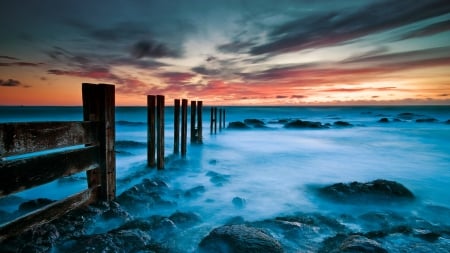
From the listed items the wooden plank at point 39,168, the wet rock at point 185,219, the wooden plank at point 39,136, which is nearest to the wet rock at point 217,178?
the wet rock at point 185,219

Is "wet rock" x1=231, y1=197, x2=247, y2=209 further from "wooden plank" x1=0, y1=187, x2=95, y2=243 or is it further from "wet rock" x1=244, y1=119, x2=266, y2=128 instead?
"wet rock" x1=244, y1=119, x2=266, y2=128

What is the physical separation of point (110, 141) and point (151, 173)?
11.5 ft

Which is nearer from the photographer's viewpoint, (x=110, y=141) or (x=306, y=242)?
(x=306, y=242)

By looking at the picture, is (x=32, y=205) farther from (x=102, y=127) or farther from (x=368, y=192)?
(x=368, y=192)

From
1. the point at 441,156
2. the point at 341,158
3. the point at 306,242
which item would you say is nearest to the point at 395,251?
the point at 306,242

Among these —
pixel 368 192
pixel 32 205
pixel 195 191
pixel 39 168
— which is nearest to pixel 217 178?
pixel 195 191

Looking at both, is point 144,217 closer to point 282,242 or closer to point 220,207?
point 220,207

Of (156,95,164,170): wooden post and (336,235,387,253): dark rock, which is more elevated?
(156,95,164,170): wooden post

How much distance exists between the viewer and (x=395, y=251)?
135 inches

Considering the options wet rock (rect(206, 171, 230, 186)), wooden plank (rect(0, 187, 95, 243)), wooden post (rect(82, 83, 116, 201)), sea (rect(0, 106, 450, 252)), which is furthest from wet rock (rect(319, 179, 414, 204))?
wooden plank (rect(0, 187, 95, 243))

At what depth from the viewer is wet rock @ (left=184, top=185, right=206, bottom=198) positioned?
580 centimetres

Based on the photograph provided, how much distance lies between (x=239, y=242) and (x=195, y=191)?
9.77 ft

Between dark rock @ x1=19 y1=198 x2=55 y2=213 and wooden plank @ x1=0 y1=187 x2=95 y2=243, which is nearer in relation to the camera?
wooden plank @ x1=0 y1=187 x2=95 y2=243

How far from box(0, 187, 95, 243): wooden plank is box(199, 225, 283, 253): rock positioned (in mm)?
1990
